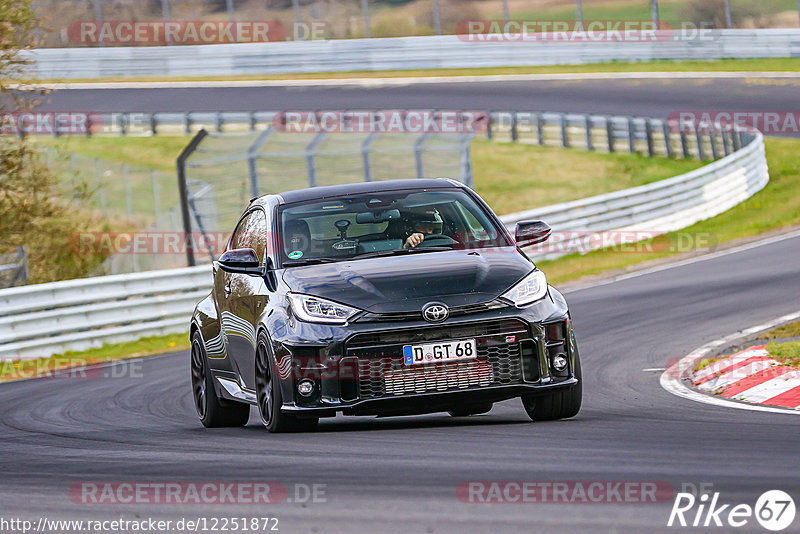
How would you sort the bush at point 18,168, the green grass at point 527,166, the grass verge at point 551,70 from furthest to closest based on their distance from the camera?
the grass verge at point 551,70 < the green grass at point 527,166 < the bush at point 18,168

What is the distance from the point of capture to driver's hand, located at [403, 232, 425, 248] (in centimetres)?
899

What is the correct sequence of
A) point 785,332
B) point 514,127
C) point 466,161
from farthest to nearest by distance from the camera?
point 514,127
point 466,161
point 785,332

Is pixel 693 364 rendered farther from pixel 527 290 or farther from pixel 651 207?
pixel 651 207

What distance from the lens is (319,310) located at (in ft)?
26.7

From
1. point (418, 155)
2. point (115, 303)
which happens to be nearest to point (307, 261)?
point (115, 303)

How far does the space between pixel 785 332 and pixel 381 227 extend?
17.7ft

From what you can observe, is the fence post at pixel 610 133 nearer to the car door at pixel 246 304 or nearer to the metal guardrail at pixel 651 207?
the metal guardrail at pixel 651 207

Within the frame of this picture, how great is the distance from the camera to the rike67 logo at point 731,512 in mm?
5043

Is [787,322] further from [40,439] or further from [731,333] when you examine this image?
[40,439]

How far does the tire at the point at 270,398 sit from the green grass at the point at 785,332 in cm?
585

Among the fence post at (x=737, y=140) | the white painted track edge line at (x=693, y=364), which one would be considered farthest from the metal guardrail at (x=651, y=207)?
the white painted track edge line at (x=693, y=364)

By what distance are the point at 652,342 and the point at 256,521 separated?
28.7 feet

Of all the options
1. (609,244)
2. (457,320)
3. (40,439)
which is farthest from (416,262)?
(609,244)

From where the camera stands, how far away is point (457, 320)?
7.97 metres
